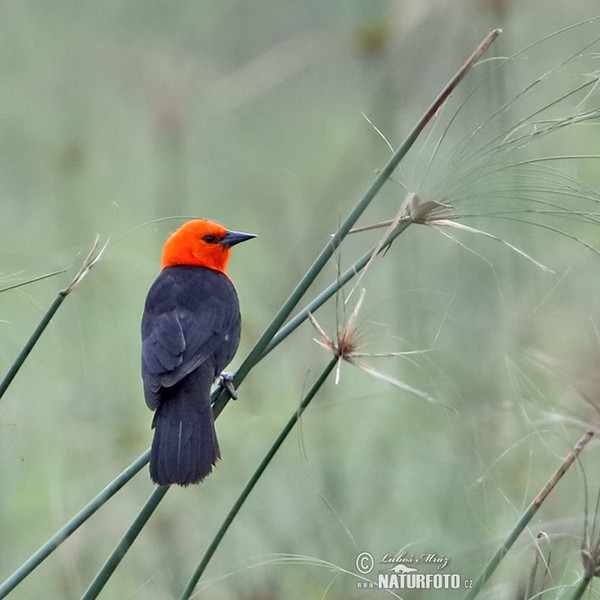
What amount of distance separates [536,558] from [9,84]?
440cm

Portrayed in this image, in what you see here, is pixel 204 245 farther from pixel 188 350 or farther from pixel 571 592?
pixel 571 592

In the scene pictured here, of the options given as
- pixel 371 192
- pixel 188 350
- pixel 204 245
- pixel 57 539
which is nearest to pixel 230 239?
pixel 204 245

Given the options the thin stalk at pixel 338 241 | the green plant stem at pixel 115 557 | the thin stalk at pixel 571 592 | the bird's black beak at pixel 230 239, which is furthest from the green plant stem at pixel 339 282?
the bird's black beak at pixel 230 239

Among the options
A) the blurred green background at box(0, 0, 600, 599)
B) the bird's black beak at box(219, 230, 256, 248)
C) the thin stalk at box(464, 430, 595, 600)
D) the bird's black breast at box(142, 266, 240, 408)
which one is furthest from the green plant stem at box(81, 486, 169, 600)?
the bird's black beak at box(219, 230, 256, 248)

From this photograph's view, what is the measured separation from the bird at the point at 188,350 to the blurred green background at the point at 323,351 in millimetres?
184

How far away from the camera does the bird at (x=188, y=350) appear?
286cm

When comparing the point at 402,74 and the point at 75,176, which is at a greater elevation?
the point at 402,74

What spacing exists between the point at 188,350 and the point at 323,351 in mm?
635

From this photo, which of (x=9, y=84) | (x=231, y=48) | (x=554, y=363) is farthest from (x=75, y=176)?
(x=554, y=363)

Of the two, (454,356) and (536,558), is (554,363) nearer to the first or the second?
(536,558)

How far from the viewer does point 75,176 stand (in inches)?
170

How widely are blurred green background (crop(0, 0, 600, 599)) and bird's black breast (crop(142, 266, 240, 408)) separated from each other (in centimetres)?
18

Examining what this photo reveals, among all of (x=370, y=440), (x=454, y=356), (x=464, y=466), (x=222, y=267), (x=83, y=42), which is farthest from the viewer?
(x=83, y=42)

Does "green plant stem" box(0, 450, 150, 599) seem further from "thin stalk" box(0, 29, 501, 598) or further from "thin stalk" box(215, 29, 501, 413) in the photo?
"thin stalk" box(215, 29, 501, 413)
